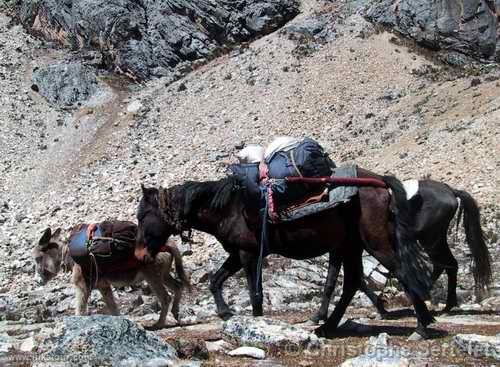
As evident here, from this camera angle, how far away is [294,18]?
3819cm

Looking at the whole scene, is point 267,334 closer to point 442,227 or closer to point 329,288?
point 329,288

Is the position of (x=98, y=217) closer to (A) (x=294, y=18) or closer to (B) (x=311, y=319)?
(B) (x=311, y=319)

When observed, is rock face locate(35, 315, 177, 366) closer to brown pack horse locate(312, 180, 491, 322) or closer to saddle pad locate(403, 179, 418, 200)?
saddle pad locate(403, 179, 418, 200)

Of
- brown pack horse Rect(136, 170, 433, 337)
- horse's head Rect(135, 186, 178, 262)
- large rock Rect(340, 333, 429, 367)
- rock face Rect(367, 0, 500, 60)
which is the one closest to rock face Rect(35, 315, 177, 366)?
large rock Rect(340, 333, 429, 367)

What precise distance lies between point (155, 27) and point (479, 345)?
3271cm

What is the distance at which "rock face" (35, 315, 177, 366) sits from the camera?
18.0 ft

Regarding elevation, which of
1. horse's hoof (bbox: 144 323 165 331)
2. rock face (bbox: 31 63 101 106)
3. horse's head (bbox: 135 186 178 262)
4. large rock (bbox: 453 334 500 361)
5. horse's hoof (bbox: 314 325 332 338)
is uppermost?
rock face (bbox: 31 63 101 106)

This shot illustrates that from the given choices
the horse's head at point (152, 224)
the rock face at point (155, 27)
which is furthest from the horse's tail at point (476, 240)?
the rock face at point (155, 27)

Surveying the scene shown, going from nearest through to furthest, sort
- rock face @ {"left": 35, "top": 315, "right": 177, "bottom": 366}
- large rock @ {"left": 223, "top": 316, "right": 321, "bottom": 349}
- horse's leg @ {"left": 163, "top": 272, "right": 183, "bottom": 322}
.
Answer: rock face @ {"left": 35, "top": 315, "right": 177, "bottom": 366} → large rock @ {"left": 223, "top": 316, "right": 321, "bottom": 349} → horse's leg @ {"left": 163, "top": 272, "right": 183, "bottom": 322}

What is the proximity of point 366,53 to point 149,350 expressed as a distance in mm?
27919

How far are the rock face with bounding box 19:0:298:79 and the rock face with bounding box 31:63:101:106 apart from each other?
6.24 ft

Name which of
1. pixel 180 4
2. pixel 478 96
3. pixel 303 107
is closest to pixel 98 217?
pixel 303 107

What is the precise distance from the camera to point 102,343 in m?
5.62

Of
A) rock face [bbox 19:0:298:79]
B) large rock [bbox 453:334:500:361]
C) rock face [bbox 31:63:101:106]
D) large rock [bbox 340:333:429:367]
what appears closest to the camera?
large rock [bbox 340:333:429:367]
